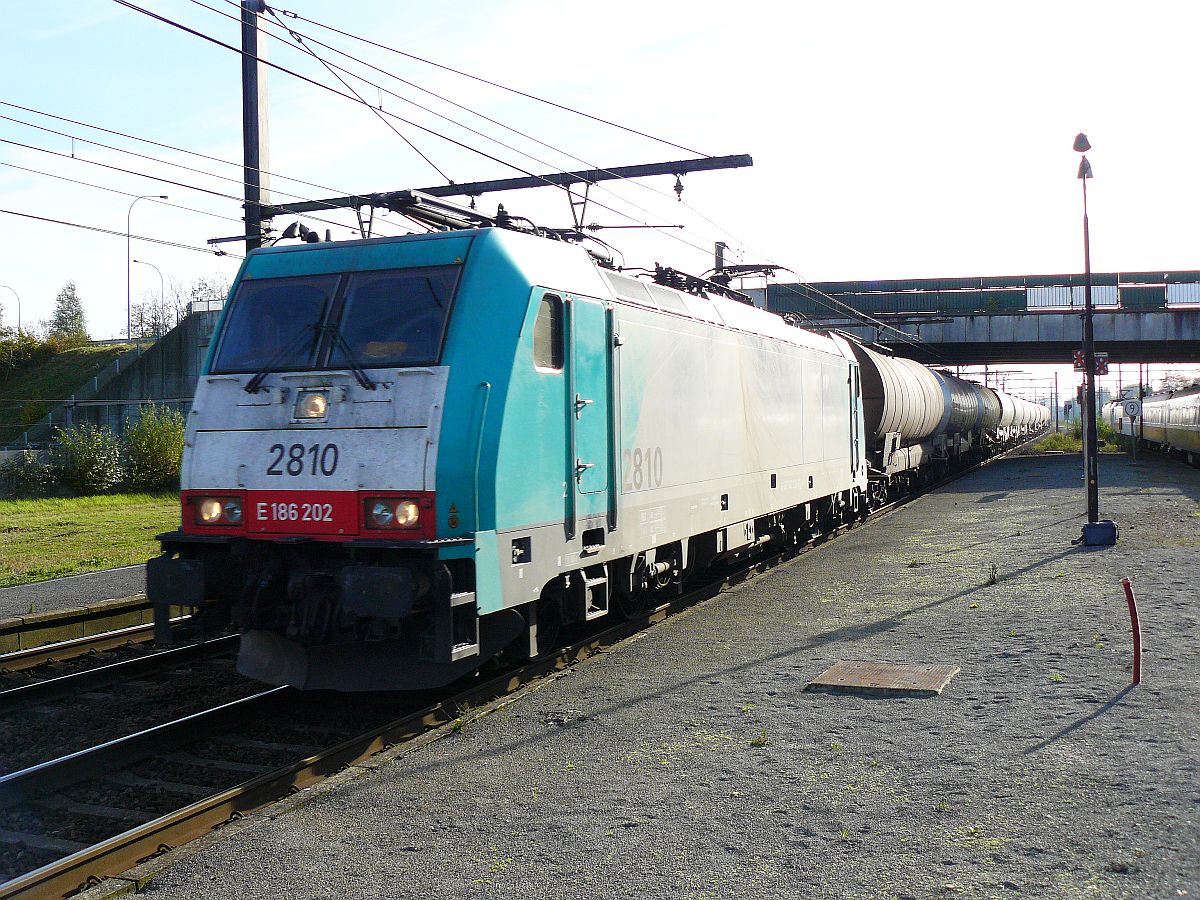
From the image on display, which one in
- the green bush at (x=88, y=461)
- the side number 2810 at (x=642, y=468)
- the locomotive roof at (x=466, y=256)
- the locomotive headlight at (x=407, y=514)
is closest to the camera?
the locomotive headlight at (x=407, y=514)

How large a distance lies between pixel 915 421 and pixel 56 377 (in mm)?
44177

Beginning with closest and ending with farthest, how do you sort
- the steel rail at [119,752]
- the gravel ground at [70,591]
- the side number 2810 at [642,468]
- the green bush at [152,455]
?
the steel rail at [119,752] → the side number 2810 at [642,468] → the gravel ground at [70,591] → the green bush at [152,455]

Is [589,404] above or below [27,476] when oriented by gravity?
above

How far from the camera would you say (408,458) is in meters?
7.26

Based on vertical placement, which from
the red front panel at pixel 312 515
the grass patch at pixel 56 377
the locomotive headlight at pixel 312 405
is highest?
the grass patch at pixel 56 377

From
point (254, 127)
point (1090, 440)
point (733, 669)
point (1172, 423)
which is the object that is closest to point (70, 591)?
point (254, 127)

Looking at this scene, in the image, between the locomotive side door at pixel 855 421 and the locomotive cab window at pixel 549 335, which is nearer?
the locomotive cab window at pixel 549 335

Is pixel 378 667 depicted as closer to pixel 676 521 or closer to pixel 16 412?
pixel 676 521

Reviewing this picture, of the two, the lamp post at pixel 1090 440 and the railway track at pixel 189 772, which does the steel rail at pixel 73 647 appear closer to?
the railway track at pixel 189 772

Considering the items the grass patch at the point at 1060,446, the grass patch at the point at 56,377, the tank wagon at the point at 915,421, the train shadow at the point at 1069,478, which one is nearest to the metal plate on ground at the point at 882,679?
the tank wagon at the point at 915,421

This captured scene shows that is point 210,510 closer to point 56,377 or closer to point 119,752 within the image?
point 119,752

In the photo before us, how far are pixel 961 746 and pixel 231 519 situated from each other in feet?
17.1

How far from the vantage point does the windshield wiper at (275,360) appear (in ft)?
26.5

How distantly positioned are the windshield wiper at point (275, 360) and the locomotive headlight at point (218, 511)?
0.84 metres
